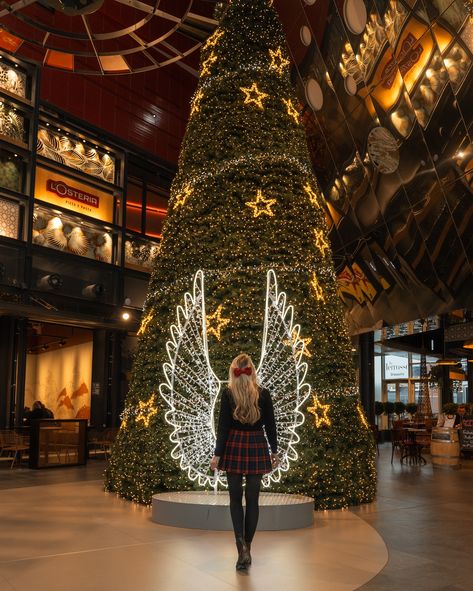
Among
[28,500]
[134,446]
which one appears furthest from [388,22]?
[28,500]

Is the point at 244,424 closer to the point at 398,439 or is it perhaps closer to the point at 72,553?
the point at 72,553

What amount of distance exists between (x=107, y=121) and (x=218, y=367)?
12.8 m

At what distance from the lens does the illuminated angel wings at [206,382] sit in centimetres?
715

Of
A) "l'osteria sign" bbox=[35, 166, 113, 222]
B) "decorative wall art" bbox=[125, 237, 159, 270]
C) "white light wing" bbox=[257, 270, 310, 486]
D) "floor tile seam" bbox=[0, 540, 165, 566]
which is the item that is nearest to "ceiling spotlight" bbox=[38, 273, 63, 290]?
"l'osteria sign" bbox=[35, 166, 113, 222]

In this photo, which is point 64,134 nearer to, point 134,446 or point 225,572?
point 134,446

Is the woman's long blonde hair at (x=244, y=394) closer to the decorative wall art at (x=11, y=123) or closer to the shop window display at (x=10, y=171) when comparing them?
the shop window display at (x=10, y=171)

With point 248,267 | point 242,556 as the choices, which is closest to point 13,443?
point 248,267

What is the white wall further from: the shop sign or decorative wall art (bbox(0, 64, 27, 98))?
the shop sign

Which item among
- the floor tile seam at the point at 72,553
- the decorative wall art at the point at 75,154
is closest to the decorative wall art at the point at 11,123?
the decorative wall art at the point at 75,154

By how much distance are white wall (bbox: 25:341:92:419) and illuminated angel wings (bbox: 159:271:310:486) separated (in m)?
11.3

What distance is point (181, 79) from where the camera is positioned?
813 inches

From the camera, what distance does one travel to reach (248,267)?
24.9ft

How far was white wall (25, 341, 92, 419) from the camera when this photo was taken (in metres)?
18.2

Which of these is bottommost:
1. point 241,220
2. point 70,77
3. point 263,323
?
point 263,323
